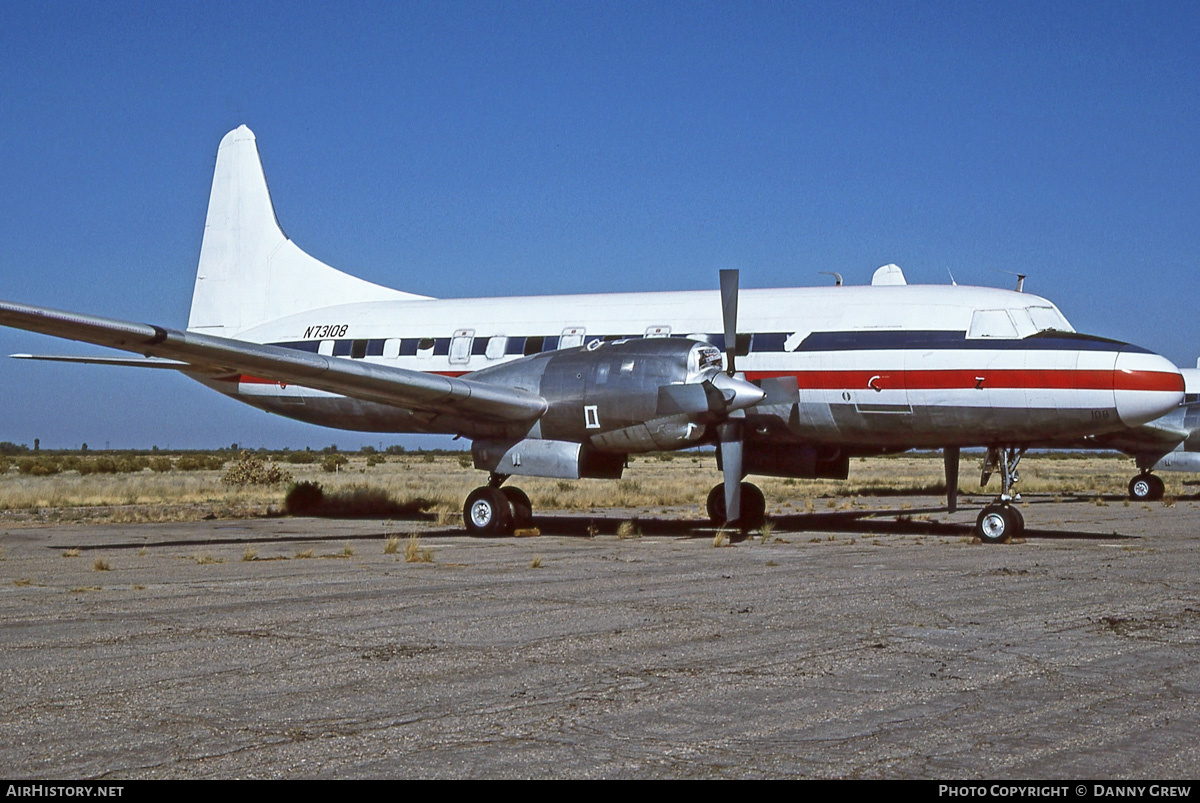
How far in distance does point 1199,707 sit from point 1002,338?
39.0 ft

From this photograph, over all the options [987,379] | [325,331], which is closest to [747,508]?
[987,379]

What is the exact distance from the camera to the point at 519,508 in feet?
65.9

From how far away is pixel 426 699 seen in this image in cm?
680

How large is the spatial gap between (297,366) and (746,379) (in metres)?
7.08

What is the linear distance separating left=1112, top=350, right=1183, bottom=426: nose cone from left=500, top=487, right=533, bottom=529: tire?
30.9ft

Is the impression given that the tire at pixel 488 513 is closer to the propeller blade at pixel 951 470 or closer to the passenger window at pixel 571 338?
the passenger window at pixel 571 338

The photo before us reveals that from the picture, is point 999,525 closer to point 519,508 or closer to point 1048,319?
point 1048,319

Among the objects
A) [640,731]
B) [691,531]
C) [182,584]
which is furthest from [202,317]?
[640,731]

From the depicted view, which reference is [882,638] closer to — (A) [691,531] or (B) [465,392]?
(B) [465,392]

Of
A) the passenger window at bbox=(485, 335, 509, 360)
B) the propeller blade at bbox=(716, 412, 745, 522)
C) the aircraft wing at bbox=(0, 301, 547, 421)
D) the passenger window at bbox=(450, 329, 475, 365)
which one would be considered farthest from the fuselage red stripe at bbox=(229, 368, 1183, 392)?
the passenger window at bbox=(450, 329, 475, 365)

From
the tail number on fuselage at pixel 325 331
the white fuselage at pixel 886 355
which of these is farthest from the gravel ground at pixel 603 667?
the tail number on fuselage at pixel 325 331

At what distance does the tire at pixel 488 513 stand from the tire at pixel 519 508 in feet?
0.89
